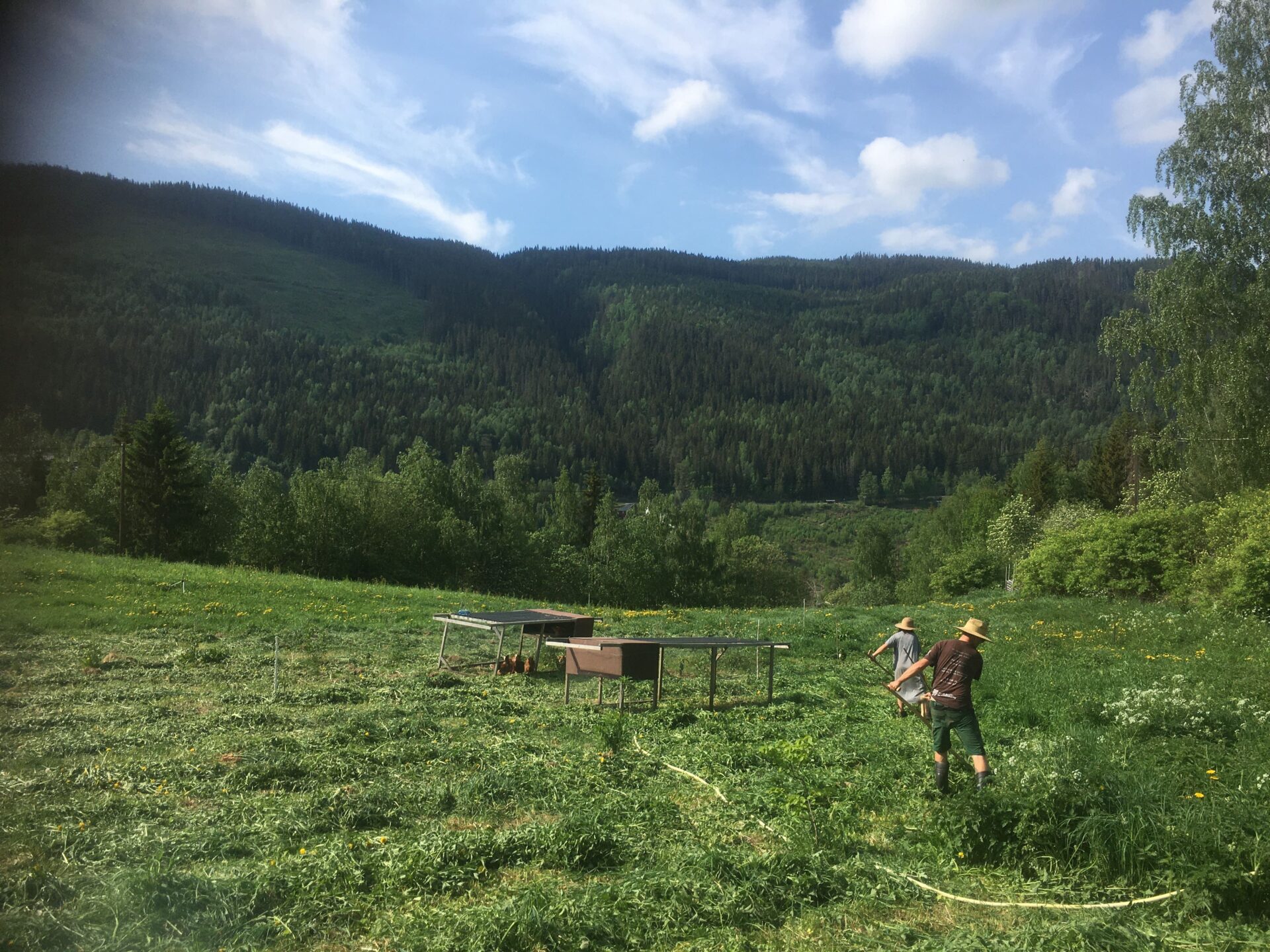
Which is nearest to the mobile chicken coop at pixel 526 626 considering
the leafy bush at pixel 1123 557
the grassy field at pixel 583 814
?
the grassy field at pixel 583 814

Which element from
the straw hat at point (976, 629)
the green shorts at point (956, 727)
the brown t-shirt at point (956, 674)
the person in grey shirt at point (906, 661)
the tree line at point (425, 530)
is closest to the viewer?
the green shorts at point (956, 727)

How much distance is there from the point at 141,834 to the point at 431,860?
96.9 inches

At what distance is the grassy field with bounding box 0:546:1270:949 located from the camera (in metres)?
5.42

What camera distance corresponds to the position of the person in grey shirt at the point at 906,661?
12477mm

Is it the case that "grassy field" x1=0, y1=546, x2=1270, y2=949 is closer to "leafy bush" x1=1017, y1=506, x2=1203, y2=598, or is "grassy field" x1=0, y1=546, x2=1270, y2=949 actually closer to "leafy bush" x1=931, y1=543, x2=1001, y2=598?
"leafy bush" x1=1017, y1=506, x2=1203, y2=598

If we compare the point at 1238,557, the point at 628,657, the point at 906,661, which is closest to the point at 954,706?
the point at 906,661

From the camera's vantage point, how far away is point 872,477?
17738 cm

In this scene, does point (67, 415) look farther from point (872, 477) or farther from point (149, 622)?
point (872, 477)

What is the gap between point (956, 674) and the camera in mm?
9305

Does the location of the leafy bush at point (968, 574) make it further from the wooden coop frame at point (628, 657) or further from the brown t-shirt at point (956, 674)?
the brown t-shirt at point (956, 674)

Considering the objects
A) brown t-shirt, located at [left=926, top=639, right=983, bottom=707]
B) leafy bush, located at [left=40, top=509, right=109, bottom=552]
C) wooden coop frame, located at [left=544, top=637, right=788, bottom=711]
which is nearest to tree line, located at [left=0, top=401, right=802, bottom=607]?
leafy bush, located at [left=40, top=509, right=109, bottom=552]

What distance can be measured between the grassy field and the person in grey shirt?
0.70m

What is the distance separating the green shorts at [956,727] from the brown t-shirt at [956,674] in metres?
0.08

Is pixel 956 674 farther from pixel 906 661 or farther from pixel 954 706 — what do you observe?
pixel 906 661
